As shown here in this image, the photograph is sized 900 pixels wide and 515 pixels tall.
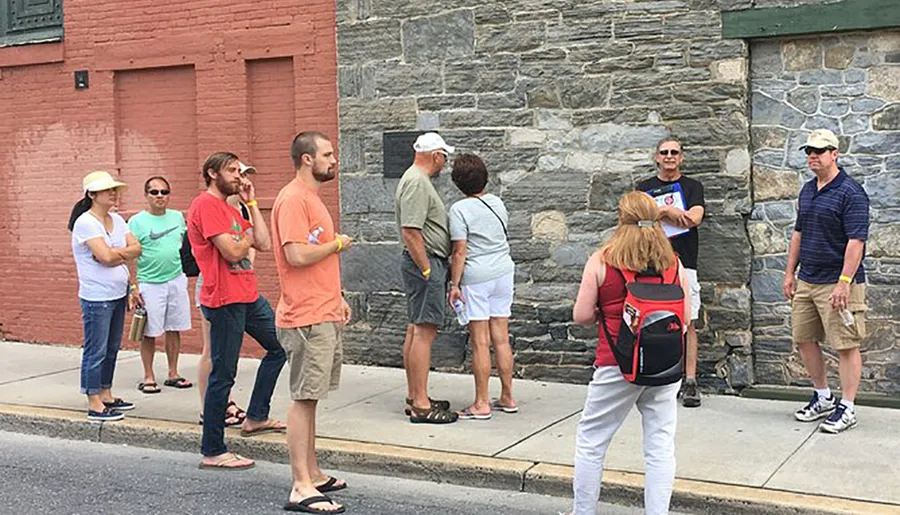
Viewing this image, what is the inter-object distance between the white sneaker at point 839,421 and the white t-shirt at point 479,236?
2381mm

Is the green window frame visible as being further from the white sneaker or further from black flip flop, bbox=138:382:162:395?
the white sneaker

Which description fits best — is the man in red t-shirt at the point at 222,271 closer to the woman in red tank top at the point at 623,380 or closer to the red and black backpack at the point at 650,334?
the woman in red tank top at the point at 623,380

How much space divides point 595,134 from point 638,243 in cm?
389

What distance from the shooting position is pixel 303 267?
6184 mm

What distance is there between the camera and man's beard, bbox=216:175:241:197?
6879mm

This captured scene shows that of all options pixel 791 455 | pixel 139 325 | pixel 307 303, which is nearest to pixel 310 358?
pixel 307 303

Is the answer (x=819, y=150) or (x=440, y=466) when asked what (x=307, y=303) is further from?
(x=819, y=150)

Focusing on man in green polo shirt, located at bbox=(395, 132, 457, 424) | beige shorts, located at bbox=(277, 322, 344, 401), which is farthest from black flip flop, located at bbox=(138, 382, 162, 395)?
beige shorts, located at bbox=(277, 322, 344, 401)

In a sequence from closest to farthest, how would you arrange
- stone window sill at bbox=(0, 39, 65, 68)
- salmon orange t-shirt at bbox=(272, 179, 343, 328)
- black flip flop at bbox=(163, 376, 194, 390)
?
salmon orange t-shirt at bbox=(272, 179, 343, 328) < black flip flop at bbox=(163, 376, 194, 390) < stone window sill at bbox=(0, 39, 65, 68)

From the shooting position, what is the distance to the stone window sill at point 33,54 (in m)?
11.6

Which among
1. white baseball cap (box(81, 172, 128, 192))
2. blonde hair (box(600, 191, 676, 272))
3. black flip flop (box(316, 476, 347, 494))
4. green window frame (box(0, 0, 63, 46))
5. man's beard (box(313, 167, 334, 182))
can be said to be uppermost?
green window frame (box(0, 0, 63, 46))

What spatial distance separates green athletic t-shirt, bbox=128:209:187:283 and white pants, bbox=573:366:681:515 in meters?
4.81

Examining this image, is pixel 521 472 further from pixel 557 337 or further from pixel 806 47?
pixel 806 47

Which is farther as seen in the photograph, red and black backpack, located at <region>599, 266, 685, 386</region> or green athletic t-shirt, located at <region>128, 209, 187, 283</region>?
green athletic t-shirt, located at <region>128, 209, 187, 283</region>
